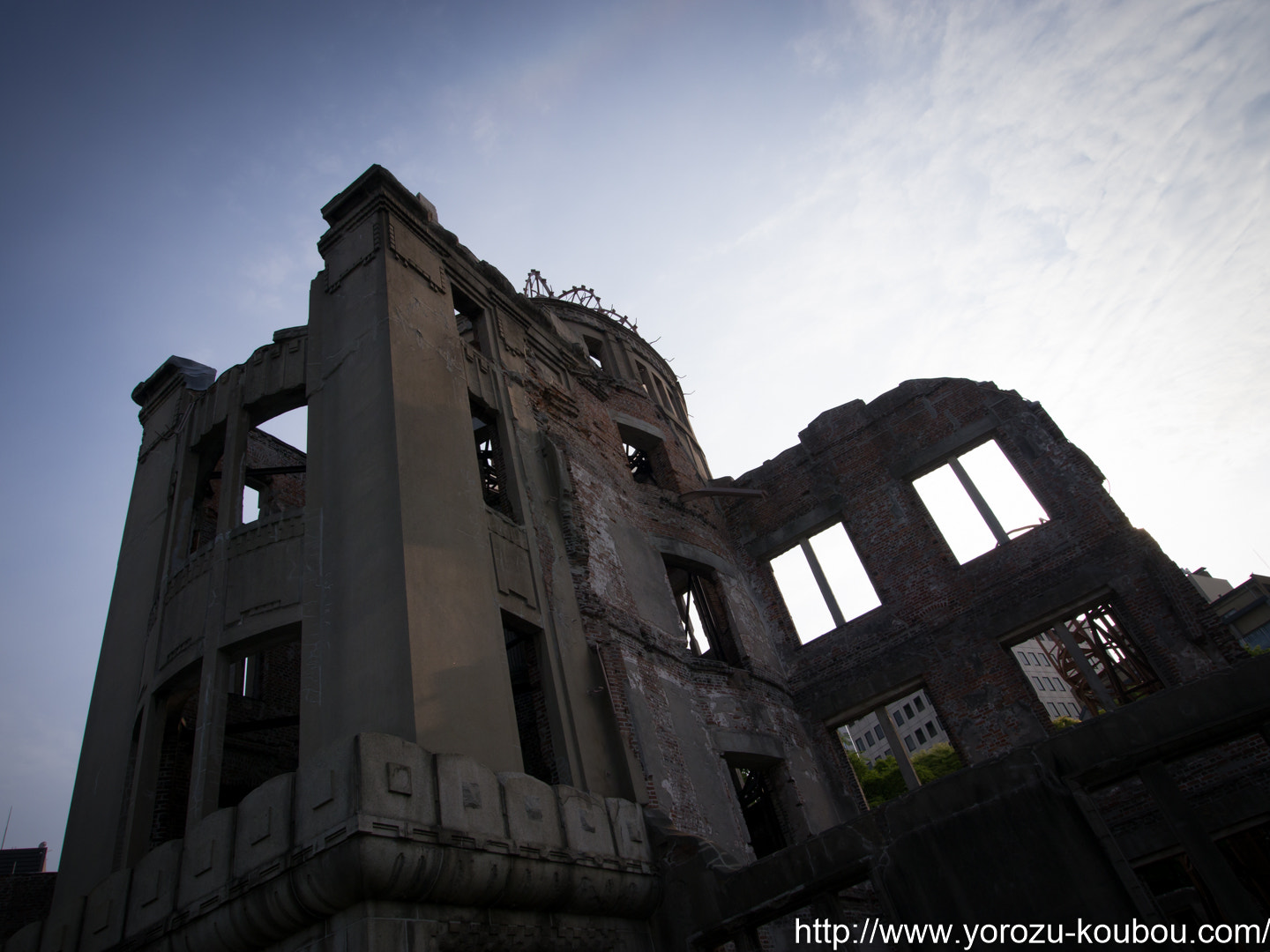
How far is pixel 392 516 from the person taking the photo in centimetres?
815

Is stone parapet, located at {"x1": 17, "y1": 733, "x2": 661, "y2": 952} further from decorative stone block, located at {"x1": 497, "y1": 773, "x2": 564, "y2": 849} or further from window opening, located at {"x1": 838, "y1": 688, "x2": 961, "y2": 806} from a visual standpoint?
window opening, located at {"x1": 838, "y1": 688, "x2": 961, "y2": 806}

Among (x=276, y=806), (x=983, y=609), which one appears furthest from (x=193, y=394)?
(x=983, y=609)

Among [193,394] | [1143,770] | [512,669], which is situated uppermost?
[193,394]

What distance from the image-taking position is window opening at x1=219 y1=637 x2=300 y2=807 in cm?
1115

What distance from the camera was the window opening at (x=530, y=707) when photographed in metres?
8.92

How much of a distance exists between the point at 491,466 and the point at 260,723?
6.54 metres

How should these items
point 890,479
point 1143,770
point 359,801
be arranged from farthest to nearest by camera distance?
point 890,479
point 1143,770
point 359,801

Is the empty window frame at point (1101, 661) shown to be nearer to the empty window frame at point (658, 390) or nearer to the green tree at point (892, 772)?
the empty window frame at point (658, 390)

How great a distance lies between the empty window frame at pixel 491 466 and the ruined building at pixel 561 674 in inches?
3.2

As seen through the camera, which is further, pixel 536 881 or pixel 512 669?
pixel 512 669

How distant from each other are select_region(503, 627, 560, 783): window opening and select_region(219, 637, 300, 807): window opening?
9.53 ft

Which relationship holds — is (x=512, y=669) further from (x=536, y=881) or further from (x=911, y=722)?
(x=911, y=722)

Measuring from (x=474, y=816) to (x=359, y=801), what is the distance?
1.07 m

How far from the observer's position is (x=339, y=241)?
11.5 m
